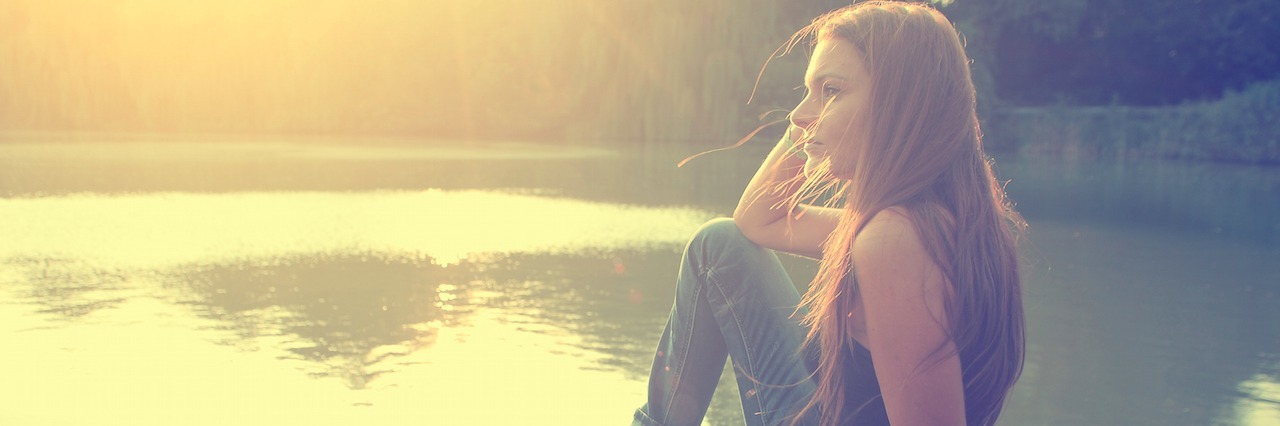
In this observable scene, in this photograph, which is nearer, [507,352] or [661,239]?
[507,352]

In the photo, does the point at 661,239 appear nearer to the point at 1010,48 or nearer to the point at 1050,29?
the point at 1050,29

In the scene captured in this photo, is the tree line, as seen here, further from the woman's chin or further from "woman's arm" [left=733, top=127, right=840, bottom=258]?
the woman's chin

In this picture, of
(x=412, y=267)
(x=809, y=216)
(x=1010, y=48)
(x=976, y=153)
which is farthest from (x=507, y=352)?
(x=1010, y=48)

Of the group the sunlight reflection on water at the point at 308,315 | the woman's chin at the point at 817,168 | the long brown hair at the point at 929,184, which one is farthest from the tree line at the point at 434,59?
Result: the long brown hair at the point at 929,184

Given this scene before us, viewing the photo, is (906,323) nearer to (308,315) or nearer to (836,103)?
(836,103)

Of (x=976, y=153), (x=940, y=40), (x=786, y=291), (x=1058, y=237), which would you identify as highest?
(x=940, y=40)

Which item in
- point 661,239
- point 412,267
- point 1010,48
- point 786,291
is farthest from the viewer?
point 1010,48

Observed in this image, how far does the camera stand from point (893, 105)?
1354 mm

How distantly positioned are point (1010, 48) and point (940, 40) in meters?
27.8

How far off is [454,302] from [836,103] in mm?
4216

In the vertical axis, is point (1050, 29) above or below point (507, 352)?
above

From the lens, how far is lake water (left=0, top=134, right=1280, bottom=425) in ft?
12.3

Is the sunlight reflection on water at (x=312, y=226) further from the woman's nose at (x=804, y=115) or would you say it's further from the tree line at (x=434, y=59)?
the tree line at (x=434, y=59)

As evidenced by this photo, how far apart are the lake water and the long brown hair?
2.14 meters
